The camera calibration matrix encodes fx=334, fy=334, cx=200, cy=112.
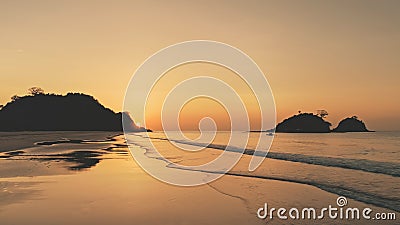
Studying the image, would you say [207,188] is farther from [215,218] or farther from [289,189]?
[215,218]

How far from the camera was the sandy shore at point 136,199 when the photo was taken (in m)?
10.1

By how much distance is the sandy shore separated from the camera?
1008 cm

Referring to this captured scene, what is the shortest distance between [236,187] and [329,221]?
6843mm

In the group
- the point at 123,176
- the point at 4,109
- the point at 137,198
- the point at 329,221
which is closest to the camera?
the point at 329,221

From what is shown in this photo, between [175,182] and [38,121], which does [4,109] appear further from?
[175,182]

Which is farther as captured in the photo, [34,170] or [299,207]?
[34,170]

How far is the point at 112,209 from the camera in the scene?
11078 mm

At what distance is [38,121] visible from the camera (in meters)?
190

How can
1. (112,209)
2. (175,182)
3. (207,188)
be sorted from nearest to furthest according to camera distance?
(112,209) → (207,188) → (175,182)

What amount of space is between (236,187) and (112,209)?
7.34 meters

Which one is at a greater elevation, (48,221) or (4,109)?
(4,109)

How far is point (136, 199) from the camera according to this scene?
13.0 meters

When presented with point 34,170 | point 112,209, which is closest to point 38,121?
point 34,170

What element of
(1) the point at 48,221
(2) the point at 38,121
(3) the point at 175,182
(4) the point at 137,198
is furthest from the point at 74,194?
(2) the point at 38,121
